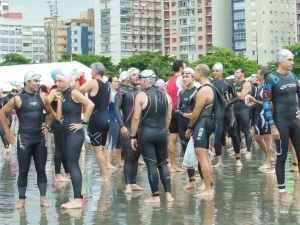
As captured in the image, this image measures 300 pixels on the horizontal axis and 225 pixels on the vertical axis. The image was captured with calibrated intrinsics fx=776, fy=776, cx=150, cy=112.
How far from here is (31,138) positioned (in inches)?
419

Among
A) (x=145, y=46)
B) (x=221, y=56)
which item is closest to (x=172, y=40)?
(x=145, y=46)

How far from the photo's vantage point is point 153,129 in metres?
10.9

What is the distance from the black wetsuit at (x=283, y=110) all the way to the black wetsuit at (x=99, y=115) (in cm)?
360

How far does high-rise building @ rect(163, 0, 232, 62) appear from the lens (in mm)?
154625

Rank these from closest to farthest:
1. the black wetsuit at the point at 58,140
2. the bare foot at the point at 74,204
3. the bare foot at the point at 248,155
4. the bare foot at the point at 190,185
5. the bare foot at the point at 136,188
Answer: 1. the bare foot at the point at 74,204
2. the bare foot at the point at 136,188
3. the bare foot at the point at 190,185
4. the black wetsuit at the point at 58,140
5. the bare foot at the point at 248,155

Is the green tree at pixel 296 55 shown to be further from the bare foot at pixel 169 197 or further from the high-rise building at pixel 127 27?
the bare foot at pixel 169 197

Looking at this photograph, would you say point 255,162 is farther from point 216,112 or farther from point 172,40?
point 172,40

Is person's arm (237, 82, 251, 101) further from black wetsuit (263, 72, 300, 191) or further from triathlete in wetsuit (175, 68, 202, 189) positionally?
black wetsuit (263, 72, 300, 191)

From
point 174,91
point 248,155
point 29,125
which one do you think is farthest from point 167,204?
point 248,155

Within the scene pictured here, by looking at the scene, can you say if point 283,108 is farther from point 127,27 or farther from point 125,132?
point 127,27

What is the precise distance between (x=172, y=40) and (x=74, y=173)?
15520 cm

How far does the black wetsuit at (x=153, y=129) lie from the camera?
1088 centimetres

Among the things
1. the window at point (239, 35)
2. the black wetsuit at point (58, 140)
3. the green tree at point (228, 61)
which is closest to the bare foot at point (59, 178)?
the black wetsuit at point (58, 140)

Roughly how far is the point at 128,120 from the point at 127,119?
25 millimetres
